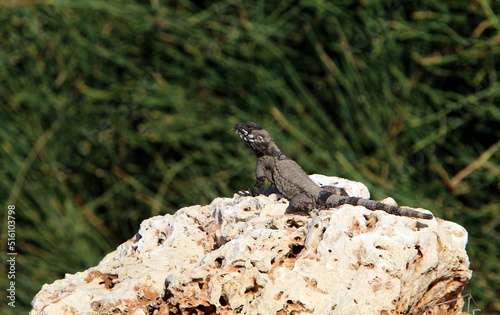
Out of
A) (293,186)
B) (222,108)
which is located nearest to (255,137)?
(293,186)

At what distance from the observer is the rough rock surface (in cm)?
266

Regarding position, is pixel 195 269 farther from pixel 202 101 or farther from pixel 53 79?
pixel 53 79

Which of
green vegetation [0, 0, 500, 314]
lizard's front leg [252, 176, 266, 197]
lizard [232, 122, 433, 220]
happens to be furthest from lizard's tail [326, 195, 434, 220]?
green vegetation [0, 0, 500, 314]

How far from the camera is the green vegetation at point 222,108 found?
5988mm

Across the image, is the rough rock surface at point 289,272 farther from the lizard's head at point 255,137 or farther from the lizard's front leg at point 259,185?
the lizard's head at point 255,137

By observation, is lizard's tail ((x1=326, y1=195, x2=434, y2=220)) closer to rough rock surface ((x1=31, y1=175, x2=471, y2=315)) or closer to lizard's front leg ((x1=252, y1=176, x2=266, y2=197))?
rough rock surface ((x1=31, y1=175, x2=471, y2=315))

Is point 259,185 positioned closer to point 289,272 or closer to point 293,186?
point 293,186

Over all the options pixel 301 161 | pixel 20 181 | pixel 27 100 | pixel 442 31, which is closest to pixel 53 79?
pixel 27 100

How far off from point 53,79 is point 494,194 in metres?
3.89

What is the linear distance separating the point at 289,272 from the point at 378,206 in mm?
638

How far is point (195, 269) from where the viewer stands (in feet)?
9.20

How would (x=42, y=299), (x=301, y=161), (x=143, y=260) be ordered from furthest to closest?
(x=301, y=161) < (x=143, y=260) < (x=42, y=299)

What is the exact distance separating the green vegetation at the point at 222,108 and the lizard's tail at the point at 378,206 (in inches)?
89.7

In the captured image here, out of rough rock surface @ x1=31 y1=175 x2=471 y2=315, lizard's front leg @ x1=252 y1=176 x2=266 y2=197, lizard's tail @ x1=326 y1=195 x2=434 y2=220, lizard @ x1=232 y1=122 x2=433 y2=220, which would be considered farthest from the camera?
lizard's front leg @ x1=252 y1=176 x2=266 y2=197
